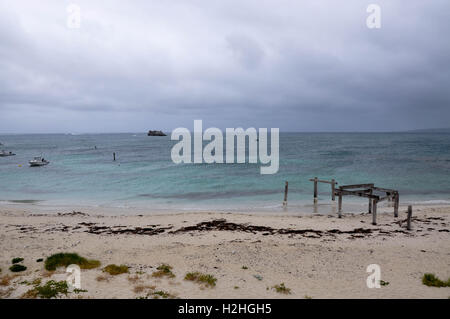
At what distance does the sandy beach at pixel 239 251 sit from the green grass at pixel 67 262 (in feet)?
1.20

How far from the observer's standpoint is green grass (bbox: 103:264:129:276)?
10.1m

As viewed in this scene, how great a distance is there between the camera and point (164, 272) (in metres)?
10.2

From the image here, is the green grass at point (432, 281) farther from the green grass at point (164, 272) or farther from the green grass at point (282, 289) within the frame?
the green grass at point (164, 272)

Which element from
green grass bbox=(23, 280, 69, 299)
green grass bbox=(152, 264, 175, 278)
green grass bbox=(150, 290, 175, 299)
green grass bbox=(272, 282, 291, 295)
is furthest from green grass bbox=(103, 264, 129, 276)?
green grass bbox=(272, 282, 291, 295)

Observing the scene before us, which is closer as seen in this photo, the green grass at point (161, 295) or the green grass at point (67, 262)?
the green grass at point (161, 295)

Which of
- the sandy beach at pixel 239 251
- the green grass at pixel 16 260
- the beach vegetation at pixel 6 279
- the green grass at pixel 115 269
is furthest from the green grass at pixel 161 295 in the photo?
the green grass at pixel 16 260

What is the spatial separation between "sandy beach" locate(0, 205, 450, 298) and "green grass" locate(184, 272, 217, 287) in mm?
189

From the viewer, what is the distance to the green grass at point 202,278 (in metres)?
9.51

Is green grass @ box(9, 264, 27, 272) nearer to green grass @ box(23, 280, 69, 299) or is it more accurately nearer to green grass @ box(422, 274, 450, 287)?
green grass @ box(23, 280, 69, 299)

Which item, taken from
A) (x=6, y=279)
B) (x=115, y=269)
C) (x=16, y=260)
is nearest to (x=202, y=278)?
(x=115, y=269)

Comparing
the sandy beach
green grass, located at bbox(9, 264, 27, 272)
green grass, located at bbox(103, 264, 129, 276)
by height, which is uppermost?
green grass, located at bbox(103, 264, 129, 276)

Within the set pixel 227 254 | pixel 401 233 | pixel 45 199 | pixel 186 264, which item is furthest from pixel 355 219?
pixel 45 199
